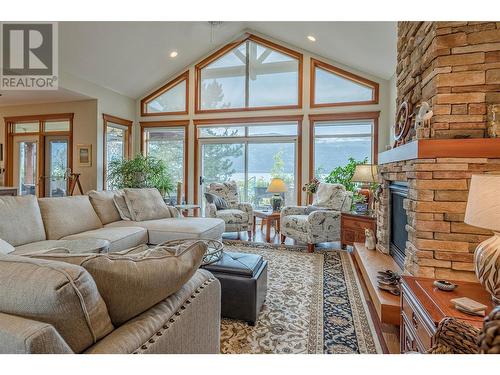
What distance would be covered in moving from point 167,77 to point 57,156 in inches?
118

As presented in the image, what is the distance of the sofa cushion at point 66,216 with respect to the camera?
2799mm

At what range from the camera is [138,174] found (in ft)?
19.9

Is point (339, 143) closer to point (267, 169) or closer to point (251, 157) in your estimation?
point (267, 169)

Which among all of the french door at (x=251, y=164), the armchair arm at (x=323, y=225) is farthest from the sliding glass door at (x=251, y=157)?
the armchair arm at (x=323, y=225)

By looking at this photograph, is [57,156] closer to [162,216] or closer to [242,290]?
[162,216]

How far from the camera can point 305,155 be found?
235 inches

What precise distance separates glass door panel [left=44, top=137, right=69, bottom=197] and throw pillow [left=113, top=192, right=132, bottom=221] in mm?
3284

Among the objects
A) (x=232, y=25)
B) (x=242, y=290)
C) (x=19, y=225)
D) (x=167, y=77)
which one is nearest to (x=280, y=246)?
(x=242, y=290)

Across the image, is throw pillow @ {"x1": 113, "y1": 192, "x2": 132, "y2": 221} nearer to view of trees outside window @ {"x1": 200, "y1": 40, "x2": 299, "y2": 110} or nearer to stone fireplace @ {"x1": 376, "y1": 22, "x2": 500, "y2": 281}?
stone fireplace @ {"x1": 376, "y1": 22, "x2": 500, "y2": 281}

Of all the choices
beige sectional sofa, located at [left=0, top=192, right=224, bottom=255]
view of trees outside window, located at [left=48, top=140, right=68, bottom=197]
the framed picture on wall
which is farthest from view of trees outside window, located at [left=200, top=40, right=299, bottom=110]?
beige sectional sofa, located at [left=0, top=192, right=224, bottom=255]

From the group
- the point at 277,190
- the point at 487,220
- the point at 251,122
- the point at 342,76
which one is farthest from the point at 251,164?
the point at 487,220

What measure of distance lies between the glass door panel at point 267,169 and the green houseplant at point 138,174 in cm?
194

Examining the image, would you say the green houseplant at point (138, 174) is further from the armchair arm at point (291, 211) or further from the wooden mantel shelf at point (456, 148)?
the wooden mantel shelf at point (456, 148)

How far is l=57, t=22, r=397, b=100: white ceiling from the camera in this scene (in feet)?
14.4
